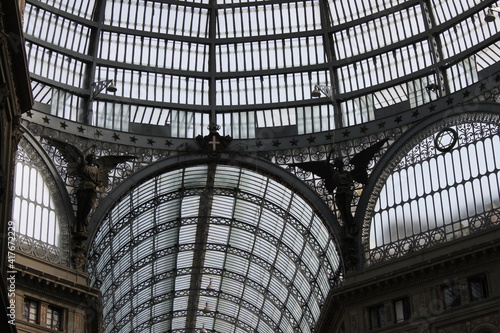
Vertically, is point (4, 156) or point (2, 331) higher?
point (4, 156)

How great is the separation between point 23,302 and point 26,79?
16.1m

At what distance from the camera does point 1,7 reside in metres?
33.2

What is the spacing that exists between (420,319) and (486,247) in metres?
5.35

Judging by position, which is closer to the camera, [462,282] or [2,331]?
[2,331]

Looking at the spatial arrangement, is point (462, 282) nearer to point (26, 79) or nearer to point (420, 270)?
point (420, 270)

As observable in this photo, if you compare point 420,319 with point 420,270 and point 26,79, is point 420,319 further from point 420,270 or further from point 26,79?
point 26,79

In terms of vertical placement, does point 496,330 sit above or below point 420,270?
below

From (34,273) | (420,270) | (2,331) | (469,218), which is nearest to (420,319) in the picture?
(420,270)

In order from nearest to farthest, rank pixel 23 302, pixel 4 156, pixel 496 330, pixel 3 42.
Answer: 1. pixel 3 42
2. pixel 4 156
3. pixel 496 330
4. pixel 23 302

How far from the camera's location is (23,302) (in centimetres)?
4900

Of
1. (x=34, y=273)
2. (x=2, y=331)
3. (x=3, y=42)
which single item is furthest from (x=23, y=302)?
(x=3, y=42)

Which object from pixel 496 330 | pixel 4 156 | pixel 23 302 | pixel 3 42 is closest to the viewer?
pixel 3 42

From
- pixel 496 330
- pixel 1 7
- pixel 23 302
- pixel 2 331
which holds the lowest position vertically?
pixel 2 331

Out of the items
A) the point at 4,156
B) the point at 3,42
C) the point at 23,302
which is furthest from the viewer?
the point at 23,302
